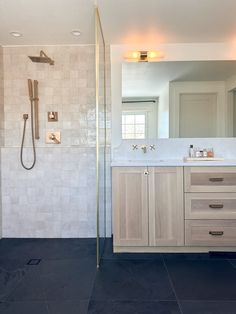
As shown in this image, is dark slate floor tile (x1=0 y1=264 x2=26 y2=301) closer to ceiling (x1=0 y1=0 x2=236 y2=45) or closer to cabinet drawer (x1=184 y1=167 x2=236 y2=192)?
cabinet drawer (x1=184 y1=167 x2=236 y2=192)

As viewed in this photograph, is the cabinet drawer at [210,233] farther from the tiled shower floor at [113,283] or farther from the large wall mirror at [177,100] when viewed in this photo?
the large wall mirror at [177,100]

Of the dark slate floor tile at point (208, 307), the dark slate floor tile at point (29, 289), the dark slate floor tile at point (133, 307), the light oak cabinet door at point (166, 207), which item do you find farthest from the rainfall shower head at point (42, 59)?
the dark slate floor tile at point (208, 307)

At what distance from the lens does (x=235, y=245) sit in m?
2.56

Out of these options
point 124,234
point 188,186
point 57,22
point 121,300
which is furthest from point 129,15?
point 121,300

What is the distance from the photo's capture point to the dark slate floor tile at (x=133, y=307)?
1.73m

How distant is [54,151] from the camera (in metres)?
3.14

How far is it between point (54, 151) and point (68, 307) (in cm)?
179

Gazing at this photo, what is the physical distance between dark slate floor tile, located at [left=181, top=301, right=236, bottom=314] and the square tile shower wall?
1.57 m

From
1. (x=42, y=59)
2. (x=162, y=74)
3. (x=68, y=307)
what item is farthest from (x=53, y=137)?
(x=68, y=307)

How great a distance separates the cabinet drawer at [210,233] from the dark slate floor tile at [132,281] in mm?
419

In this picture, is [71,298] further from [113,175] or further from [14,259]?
[113,175]

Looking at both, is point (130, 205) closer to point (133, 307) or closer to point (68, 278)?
point (68, 278)

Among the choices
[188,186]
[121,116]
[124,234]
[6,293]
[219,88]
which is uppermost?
[219,88]

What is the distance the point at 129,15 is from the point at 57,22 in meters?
0.69
